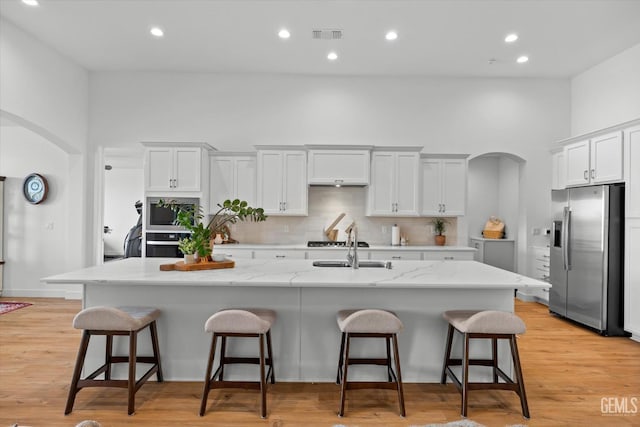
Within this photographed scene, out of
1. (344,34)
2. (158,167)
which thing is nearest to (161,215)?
(158,167)

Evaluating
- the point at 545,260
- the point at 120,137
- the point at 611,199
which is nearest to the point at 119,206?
the point at 120,137

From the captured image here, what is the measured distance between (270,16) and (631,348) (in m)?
5.01

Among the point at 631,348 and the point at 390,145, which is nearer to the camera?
the point at 631,348

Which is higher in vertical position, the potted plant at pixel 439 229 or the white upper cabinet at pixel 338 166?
the white upper cabinet at pixel 338 166

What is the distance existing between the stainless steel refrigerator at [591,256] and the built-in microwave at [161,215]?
4.73 meters

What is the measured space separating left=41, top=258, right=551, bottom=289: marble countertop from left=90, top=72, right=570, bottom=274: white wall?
295cm

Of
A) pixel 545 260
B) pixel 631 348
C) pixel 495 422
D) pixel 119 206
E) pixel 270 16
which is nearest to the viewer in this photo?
pixel 495 422

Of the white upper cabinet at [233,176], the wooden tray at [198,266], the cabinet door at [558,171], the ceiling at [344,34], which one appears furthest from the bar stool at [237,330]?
the cabinet door at [558,171]

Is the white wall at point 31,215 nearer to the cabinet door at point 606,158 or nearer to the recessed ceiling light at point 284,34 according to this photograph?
the recessed ceiling light at point 284,34

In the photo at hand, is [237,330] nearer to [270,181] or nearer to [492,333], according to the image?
[492,333]

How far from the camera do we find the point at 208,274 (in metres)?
2.87

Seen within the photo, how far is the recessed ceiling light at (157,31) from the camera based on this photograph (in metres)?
4.58

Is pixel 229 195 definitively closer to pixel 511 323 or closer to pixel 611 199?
pixel 511 323

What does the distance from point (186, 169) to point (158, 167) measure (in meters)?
0.38
